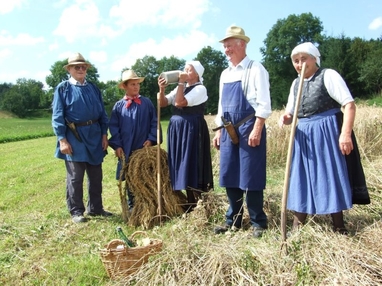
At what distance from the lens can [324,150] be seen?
2971 millimetres

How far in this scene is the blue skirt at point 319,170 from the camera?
115 inches

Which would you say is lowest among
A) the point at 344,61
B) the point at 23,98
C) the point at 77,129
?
the point at 77,129

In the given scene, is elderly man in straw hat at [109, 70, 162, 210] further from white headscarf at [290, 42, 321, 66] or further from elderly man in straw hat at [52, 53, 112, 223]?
white headscarf at [290, 42, 321, 66]

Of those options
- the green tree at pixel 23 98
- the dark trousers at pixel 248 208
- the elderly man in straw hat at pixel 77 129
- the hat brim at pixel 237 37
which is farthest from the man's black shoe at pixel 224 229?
the green tree at pixel 23 98

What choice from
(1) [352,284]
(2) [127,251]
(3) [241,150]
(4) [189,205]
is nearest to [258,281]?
(1) [352,284]

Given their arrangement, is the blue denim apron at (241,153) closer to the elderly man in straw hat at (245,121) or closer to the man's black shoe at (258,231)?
the elderly man in straw hat at (245,121)

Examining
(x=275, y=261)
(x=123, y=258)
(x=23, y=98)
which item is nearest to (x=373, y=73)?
(x=275, y=261)

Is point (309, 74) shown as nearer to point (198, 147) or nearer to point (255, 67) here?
point (255, 67)

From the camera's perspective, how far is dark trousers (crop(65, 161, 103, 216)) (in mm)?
4332

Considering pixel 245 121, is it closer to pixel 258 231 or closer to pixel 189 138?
pixel 189 138

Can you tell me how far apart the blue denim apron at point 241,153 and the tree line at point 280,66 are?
21056 millimetres

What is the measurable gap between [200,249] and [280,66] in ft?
132

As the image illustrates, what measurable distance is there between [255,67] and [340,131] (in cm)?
90

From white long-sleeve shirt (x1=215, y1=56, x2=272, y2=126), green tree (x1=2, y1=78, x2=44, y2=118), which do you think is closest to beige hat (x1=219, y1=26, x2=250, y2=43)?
white long-sleeve shirt (x1=215, y1=56, x2=272, y2=126)
